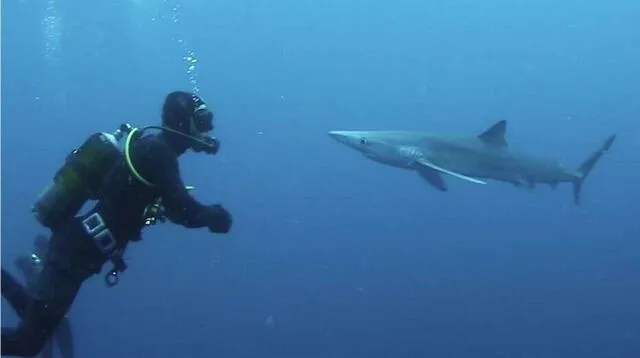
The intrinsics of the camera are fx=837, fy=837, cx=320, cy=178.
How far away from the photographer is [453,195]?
177 ft

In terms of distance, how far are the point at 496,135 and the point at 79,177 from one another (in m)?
7.94

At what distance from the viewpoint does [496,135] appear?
12.3 meters

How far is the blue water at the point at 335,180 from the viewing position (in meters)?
21.6

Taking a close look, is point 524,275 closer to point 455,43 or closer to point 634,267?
point 634,267

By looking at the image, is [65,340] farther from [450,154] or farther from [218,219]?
[450,154]

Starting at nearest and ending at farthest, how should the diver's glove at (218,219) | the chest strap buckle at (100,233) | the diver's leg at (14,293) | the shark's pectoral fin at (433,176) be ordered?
the diver's glove at (218,219) < the chest strap buckle at (100,233) < the diver's leg at (14,293) < the shark's pectoral fin at (433,176)

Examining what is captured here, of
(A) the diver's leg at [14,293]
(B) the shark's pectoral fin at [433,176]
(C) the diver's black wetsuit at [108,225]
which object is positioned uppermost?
(C) the diver's black wetsuit at [108,225]

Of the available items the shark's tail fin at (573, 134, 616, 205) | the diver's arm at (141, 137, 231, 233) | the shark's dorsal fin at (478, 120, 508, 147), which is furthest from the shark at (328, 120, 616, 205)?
the diver's arm at (141, 137, 231, 233)

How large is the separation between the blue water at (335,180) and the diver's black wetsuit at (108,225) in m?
3.47

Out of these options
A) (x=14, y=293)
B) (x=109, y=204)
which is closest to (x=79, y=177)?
(x=109, y=204)

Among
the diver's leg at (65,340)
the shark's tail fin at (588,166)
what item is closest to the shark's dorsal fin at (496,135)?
the shark's tail fin at (588,166)

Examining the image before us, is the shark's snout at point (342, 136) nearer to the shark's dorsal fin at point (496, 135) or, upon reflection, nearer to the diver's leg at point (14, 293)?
the shark's dorsal fin at point (496, 135)

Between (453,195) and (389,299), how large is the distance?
1231 inches

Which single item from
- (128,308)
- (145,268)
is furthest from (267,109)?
(128,308)
